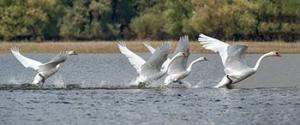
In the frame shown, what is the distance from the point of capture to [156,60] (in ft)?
108

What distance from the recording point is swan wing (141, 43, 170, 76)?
3259 cm

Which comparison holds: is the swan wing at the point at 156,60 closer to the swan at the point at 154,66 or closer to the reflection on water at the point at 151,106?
the swan at the point at 154,66

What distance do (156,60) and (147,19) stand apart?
62.2 metres

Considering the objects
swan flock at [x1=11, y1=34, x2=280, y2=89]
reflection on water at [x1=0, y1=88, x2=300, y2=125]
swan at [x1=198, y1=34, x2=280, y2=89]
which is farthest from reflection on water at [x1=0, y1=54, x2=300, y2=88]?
reflection on water at [x1=0, y1=88, x2=300, y2=125]

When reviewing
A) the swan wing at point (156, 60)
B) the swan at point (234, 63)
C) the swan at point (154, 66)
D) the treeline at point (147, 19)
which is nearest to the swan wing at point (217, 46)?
the swan at point (234, 63)

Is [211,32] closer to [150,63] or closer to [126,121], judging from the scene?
[150,63]

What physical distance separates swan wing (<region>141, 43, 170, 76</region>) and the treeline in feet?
163

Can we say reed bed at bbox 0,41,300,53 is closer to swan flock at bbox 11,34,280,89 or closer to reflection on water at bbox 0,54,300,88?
reflection on water at bbox 0,54,300,88

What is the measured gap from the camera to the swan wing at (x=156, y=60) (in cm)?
3259

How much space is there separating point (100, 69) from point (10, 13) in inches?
1500

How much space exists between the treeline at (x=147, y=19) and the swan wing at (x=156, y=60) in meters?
49.6

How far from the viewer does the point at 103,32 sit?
324 feet

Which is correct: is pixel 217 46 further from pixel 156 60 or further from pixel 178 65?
pixel 156 60

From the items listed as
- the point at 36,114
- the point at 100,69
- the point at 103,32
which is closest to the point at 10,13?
the point at 103,32
